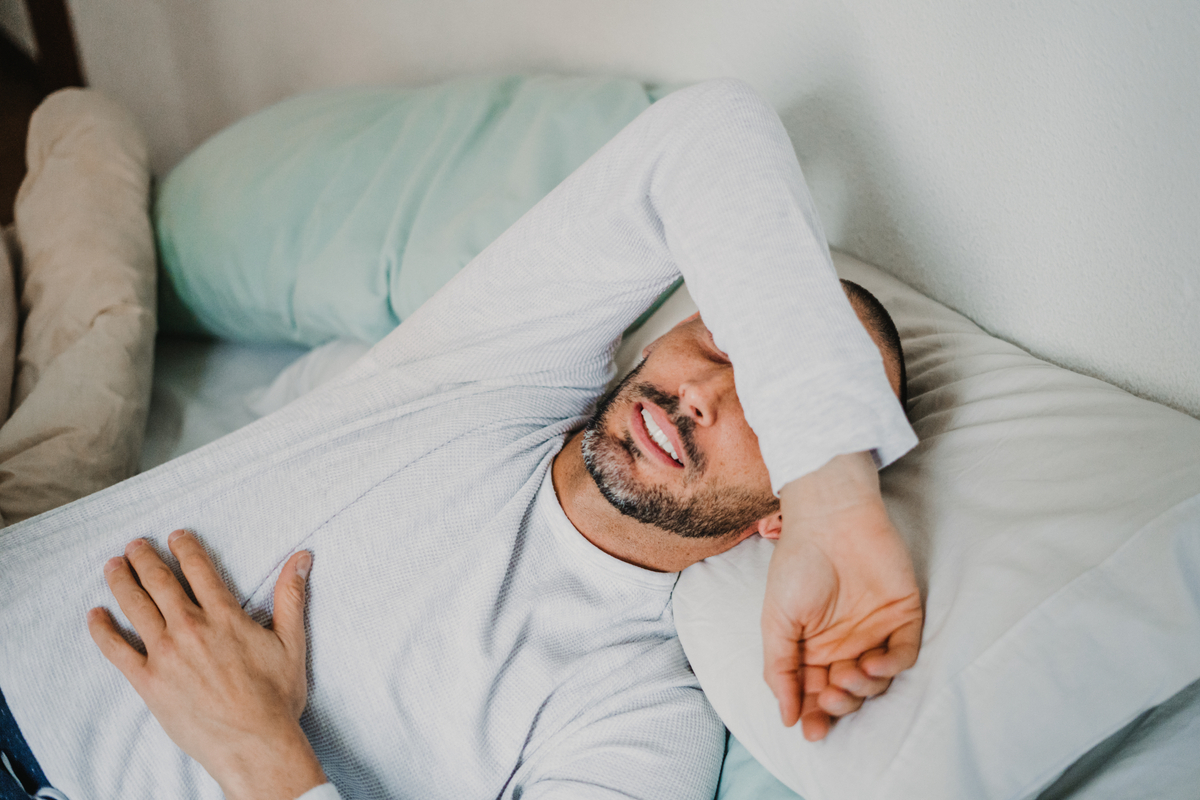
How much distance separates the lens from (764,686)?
0.69 metres

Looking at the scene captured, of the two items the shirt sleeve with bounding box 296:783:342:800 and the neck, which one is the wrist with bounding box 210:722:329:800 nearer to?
the shirt sleeve with bounding box 296:783:342:800

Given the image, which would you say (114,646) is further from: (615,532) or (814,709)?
(814,709)

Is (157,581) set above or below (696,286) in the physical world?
below

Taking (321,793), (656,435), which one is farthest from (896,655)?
(321,793)

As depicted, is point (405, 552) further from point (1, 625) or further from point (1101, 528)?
point (1101, 528)

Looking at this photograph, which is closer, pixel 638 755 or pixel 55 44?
pixel 638 755

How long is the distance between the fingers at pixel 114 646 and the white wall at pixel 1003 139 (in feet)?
3.14

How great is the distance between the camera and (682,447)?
814mm

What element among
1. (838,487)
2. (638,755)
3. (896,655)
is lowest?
(638,755)

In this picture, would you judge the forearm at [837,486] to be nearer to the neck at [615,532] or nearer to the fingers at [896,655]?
the fingers at [896,655]

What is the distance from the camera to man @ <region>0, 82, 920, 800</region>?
66cm

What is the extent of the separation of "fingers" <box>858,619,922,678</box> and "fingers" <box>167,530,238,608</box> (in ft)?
2.02

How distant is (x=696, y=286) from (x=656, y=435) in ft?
0.74

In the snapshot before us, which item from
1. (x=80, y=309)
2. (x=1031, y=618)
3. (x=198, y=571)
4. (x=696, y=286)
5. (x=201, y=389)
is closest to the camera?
(x=1031, y=618)
